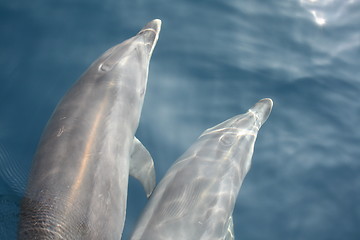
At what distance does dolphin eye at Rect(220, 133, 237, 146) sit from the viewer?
7277mm

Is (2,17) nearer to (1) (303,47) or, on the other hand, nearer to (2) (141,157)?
(2) (141,157)

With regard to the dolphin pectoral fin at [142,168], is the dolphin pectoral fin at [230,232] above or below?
below

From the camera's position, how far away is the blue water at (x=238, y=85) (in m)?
7.61

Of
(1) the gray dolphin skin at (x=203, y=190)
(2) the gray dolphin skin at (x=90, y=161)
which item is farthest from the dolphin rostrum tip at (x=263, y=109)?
(2) the gray dolphin skin at (x=90, y=161)

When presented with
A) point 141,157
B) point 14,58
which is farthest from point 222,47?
point 14,58

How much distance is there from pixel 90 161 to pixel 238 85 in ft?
14.4

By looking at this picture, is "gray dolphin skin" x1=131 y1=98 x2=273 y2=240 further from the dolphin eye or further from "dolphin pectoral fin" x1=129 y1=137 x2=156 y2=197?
"dolphin pectoral fin" x1=129 y1=137 x2=156 y2=197

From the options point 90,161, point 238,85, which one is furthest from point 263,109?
point 90,161

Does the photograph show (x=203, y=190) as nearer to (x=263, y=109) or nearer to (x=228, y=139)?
(x=228, y=139)

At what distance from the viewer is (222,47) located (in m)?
9.32

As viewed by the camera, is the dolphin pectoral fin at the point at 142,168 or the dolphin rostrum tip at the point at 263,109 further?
the dolphin rostrum tip at the point at 263,109

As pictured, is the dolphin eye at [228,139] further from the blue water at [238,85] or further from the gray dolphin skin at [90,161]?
the gray dolphin skin at [90,161]

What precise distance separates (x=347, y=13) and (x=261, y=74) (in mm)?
3233

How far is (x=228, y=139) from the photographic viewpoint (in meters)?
7.36
